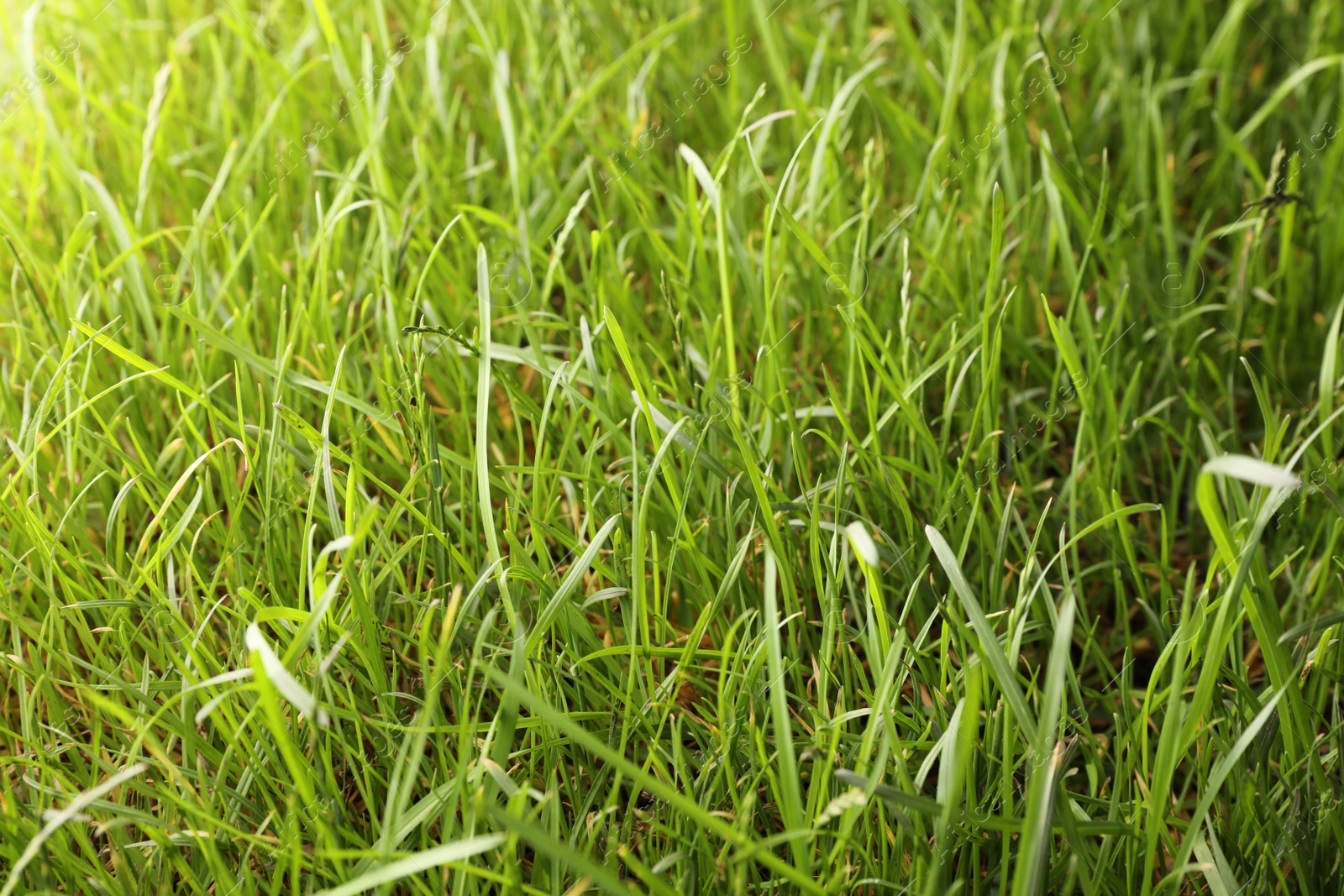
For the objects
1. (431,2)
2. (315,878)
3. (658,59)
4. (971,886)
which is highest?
(431,2)

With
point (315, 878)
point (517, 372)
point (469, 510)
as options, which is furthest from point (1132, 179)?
point (315, 878)

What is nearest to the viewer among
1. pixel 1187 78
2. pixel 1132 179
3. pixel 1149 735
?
pixel 1149 735

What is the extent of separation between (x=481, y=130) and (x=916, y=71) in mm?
884

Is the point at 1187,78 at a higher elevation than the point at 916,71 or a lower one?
lower

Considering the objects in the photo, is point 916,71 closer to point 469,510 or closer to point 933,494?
point 933,494

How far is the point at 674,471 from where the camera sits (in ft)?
3.72

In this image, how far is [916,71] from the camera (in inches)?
81.5

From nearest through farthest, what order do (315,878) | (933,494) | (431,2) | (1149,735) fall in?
(315,878)
(1149,735)
(933,494)
(431,2)

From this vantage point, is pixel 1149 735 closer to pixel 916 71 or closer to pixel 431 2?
pixel 916 71

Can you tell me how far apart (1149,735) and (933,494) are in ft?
1.24

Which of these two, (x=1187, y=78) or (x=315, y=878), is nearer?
(x=315, y=878)

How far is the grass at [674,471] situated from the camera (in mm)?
950

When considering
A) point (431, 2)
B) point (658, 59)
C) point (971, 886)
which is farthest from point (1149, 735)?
point (431, 2)

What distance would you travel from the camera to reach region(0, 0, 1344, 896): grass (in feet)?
3.12
